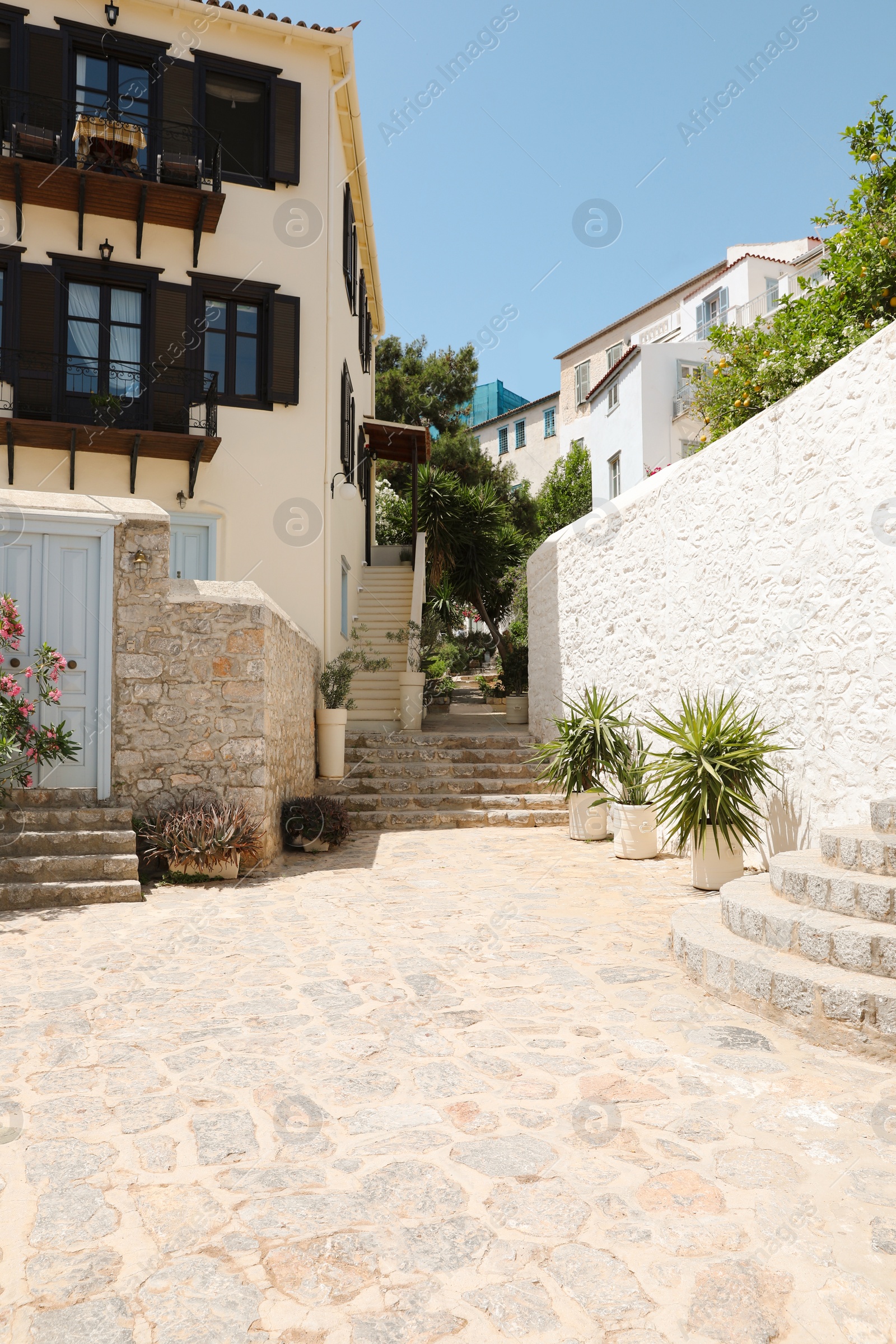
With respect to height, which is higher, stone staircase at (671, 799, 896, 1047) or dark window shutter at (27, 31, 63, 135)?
dark window shutter at (27, 31, 63, 135)

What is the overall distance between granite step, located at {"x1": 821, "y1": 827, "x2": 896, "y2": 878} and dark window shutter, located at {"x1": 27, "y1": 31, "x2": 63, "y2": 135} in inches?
450

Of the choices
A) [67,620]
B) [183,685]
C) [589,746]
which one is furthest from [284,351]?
[589,746]

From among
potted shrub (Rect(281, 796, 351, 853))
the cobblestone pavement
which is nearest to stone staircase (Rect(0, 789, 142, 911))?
the cobblestone pavement

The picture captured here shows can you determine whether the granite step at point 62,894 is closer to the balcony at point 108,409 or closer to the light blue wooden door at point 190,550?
the light blue wooden door at point 190,550

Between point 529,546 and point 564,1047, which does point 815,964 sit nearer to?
point 564,1047

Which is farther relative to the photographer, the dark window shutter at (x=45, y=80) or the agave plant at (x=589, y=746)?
the dark window shutter at (x=45, y=80)

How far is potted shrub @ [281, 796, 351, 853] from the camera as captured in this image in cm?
801

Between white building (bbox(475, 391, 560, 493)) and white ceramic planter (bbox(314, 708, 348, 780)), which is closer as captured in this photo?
white ceramic planter (bbox(314, 708, 348, 780))

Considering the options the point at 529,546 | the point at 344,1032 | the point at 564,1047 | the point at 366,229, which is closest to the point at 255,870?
the point at 344,1032

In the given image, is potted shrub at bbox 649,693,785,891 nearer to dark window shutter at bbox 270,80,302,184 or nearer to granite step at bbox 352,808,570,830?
granite step at bbox 352,808,570,830

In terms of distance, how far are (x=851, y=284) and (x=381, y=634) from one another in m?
9.00

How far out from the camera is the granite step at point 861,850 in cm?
392

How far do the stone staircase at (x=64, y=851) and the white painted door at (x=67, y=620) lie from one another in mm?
183

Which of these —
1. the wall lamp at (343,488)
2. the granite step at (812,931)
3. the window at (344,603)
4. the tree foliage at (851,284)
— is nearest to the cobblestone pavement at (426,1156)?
the granite step at (812,931)
